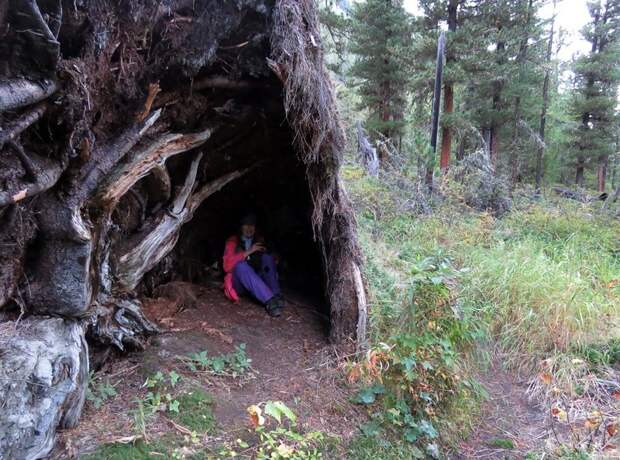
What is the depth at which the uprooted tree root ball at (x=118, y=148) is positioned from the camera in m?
2.18

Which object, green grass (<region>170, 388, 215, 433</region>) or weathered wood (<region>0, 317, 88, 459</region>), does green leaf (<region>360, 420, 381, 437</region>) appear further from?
weathered wood (<region>0, 317, 88, 459</region>)

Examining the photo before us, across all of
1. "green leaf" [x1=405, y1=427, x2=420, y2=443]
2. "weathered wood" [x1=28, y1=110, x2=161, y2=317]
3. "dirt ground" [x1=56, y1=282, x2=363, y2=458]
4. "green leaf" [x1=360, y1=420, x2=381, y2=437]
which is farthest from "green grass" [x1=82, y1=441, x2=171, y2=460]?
"green leaf" [x1=405, y1=427, x2=420, y2=443]

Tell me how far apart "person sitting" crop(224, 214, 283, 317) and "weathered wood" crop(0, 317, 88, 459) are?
2.46 metres

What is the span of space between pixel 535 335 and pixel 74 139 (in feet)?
17.4

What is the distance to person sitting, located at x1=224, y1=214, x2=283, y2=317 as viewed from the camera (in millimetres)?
5020

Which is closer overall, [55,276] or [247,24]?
[55,276]

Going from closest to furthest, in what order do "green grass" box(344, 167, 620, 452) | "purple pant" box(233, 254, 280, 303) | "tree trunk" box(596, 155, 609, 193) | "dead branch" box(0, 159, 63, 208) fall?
"dead branch" box(0, 159, 63, 208), "green grass" box(344, 167, 620, 452), "purple pant" box(233, 254, 280, 303), "tree trunk" box(596, 155, 609, 193)

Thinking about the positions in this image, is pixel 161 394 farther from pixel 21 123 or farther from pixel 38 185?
pixel 21 123

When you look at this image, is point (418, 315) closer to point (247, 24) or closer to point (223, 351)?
point (223, 351)

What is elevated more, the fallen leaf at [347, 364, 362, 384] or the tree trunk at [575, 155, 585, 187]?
the tree trunk at [575, 155, 585, 187]

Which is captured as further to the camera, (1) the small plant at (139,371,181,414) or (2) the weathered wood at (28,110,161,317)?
(1) the small plant at (139,371,181,414)

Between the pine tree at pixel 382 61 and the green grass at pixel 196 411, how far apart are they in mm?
11599

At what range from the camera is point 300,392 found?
3.69m

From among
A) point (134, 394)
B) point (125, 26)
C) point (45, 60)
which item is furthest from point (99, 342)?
point (125, 26)
